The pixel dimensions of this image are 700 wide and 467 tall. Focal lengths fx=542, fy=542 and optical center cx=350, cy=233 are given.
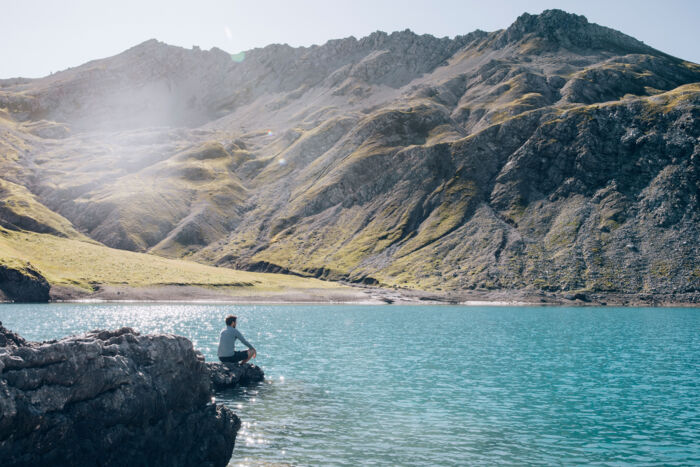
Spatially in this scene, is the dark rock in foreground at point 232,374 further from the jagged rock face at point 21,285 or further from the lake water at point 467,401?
the jagged rock face at point 21,285

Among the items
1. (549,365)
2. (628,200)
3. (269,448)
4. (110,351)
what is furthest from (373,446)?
(628,200)

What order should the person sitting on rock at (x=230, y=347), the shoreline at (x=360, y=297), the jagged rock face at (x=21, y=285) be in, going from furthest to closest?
the shoreline at (x=360, y=297) < the jagged rock face at (x=21, y=285) < the person sitting on rock at (x=230, y=347)

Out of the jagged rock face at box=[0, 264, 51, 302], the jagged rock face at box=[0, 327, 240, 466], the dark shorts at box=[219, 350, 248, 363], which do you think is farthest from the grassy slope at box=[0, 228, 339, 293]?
the jagged rock face at box=[0, 327, 240, 466]

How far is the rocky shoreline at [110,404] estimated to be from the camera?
1700cm

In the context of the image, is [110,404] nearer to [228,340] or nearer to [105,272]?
[228,340]

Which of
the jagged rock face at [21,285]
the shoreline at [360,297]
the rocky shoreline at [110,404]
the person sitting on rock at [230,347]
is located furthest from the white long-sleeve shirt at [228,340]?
the jagged rock face at [21,285]

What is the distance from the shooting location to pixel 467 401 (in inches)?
1385

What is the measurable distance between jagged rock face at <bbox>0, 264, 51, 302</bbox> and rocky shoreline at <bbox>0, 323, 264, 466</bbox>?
140250mm

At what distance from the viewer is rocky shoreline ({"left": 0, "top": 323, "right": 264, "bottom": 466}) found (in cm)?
1700

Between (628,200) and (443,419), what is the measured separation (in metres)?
190

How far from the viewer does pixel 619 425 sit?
29766mm

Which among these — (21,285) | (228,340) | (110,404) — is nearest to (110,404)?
(110,404)

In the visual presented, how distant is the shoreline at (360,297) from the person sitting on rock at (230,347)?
13000cm

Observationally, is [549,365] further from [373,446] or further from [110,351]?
[110,351]
